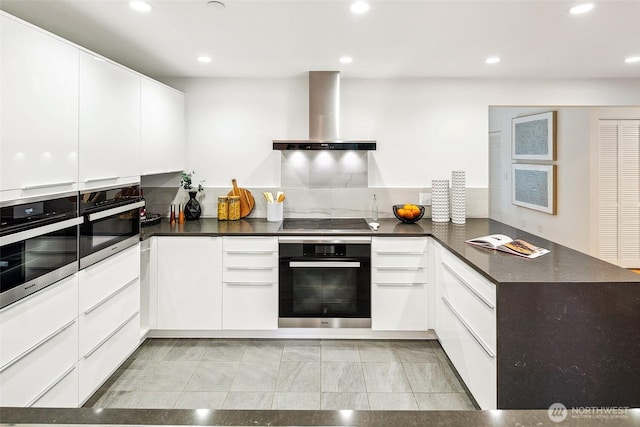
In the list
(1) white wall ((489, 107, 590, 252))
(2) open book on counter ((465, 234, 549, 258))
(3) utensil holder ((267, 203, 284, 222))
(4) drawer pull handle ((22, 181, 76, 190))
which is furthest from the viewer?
(1) white wall ((489, 107, 590, 252))

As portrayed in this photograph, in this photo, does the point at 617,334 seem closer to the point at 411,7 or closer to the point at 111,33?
the point at 411,7

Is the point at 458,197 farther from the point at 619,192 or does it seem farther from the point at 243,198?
the point at 619,192

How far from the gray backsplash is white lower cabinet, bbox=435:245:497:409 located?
1007mm

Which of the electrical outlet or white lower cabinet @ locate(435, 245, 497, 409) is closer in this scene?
white lower cabinet @ locate(435, 245, 497, 409)

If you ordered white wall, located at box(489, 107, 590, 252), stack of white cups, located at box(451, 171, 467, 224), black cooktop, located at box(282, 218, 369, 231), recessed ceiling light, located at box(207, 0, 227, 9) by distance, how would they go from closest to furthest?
1. recessed ceiling light, located at box(207, 0, 227, 9)
2. black cooktop, located at box(282, 218, 369, 231)
3. stack of white cups, located at box(451, 171, 467, 224)
4. white wall, located at box(489, 107, 590, 252)

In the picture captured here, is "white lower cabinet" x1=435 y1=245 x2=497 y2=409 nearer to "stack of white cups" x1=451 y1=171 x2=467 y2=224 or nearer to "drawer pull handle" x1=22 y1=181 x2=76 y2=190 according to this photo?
"stack of white cups" x1=451 y1=171 x2=467 y2=224

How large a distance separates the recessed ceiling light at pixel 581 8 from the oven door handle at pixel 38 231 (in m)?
2.96

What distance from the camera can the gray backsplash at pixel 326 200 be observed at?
13.6 ft

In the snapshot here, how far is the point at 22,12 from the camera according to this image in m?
2.39

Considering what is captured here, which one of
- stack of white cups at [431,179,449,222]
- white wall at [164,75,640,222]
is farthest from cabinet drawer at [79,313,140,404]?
stack of white cups at [431,179,449,222]

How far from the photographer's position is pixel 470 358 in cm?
246

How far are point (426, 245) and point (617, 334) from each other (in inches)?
63.9

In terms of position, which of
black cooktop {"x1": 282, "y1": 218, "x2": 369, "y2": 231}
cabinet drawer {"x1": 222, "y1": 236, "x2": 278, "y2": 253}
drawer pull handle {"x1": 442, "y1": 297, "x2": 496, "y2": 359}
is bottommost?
drawer pull handle {"x1": 442, "y1": 297, "x2": 496, "y2": 359}

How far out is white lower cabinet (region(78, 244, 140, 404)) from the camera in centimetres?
238
